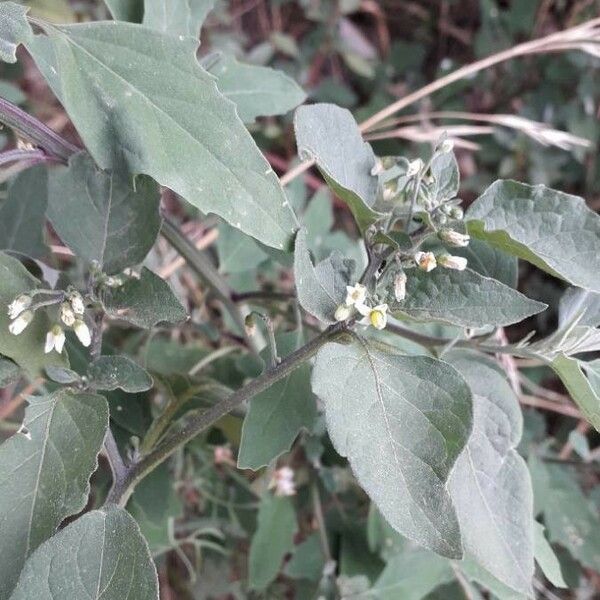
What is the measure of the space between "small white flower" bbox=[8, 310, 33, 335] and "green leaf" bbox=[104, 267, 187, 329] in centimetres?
7

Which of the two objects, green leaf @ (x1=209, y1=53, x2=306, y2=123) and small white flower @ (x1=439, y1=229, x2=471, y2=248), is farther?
green leaf @ (x1=209, y1=53, x2=306, y2=123)

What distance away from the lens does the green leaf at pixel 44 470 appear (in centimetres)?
60

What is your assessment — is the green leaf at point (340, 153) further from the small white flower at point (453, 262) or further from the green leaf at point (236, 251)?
the green leaf at point (236, 251)

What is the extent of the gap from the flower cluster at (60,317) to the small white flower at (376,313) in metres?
0.22

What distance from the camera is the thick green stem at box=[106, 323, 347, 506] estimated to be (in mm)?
607

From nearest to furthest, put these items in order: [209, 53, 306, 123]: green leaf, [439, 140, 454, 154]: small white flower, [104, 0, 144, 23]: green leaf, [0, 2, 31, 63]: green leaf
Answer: [0, 2, 31, 63]: green leaf, [439, 140, 454, 154]: small white flower, [104, 0, 144, 23]: green leaf, [209, 53, 306, 123]: green leaf

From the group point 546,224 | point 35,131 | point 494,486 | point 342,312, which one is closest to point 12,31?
point 35,131

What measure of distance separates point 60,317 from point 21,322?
0.05m

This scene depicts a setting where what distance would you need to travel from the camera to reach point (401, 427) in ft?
1.95

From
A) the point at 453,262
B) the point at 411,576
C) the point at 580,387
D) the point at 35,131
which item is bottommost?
the point at 411,576

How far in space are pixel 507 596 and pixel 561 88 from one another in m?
1.20

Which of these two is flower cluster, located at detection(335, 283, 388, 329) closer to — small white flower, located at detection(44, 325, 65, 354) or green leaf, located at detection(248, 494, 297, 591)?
small white flower, located at detection(44, 325, 65, 354)

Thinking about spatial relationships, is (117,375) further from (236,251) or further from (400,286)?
(236,251)

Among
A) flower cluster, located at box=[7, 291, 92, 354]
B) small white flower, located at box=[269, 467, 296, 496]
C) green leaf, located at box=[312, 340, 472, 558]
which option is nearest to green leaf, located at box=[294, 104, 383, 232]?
green leaf, located at box=[312, 340, 472, 558]
